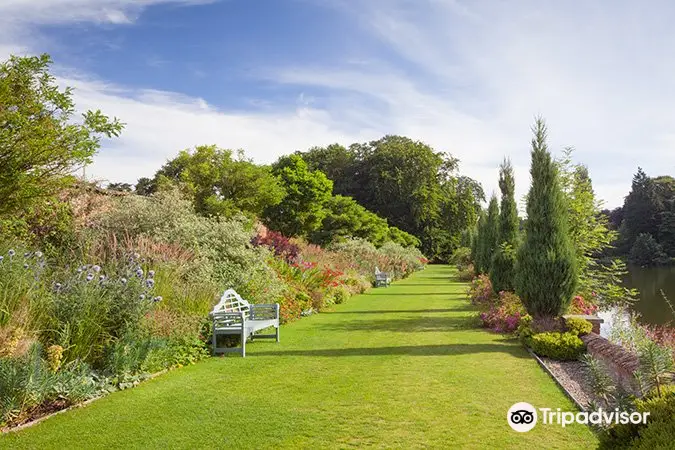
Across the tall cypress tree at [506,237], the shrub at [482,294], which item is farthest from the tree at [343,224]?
the tall cypress tree at [506,237]

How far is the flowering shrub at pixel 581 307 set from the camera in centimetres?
1025

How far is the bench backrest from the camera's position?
8576mm

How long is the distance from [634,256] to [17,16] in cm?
5050

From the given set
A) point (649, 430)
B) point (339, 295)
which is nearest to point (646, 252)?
point (339, 295)

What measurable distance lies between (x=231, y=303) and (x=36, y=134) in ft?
15.1

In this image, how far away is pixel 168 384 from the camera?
605cm

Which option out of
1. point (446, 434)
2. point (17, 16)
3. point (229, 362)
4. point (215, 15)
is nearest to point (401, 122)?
point (215, 15)

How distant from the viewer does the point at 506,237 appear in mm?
15352

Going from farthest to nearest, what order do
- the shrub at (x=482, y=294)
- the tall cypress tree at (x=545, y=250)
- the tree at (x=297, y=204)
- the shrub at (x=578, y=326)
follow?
the tree at (x=297, y=204) → the shrub at (x=482, y=294) → the tall cypress tree at (x=545, y=250) → the shrub at (x=578, y=326)

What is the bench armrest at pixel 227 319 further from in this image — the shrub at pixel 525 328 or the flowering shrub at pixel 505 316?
the flowering shrub at pixel 505 316

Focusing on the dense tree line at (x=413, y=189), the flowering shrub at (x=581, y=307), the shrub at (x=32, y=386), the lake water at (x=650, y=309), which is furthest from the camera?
the dense tree line at (x=413, y=189)

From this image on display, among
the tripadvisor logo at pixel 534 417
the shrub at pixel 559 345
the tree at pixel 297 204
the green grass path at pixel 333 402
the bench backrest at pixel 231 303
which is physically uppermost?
the tree at pixel 297 204

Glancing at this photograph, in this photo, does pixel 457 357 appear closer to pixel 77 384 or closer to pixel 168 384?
pixel 168 384

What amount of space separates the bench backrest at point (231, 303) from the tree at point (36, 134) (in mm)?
3322
